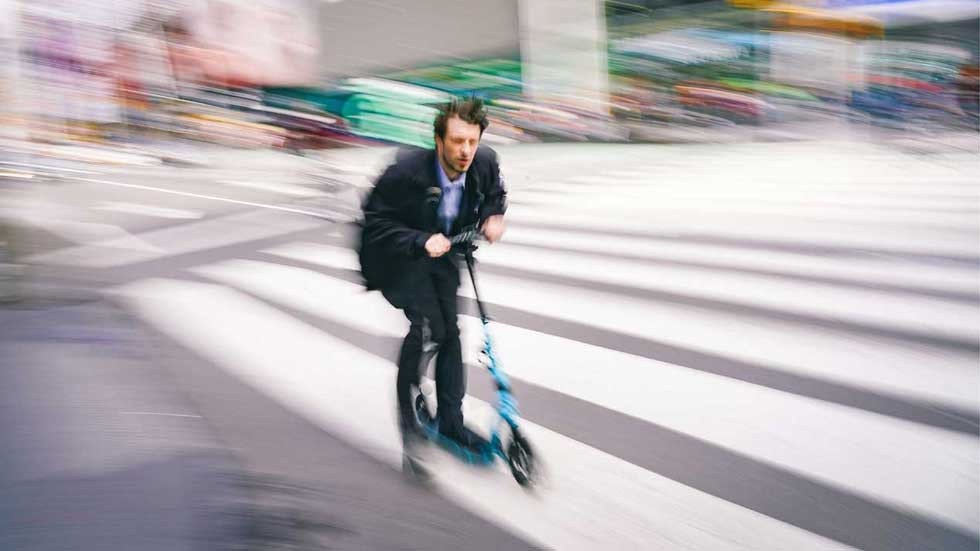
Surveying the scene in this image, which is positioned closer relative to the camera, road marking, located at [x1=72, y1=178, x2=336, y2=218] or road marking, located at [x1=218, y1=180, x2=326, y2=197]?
road marking, located at [x1=72, y1=178, x2=336, y2=218]

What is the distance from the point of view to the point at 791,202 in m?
8.76

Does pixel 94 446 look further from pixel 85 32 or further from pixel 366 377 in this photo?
pixel 85 32

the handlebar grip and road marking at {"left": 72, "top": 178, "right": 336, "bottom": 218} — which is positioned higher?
the handlebar grip

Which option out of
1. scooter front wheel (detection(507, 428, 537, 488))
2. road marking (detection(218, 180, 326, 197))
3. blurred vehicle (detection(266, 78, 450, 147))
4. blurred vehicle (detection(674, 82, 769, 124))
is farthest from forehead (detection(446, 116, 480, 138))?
blurred vehicle (detection(674, 82, 769, 124))

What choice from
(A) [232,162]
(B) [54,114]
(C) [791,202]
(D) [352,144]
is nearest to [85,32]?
(D) [352,144]

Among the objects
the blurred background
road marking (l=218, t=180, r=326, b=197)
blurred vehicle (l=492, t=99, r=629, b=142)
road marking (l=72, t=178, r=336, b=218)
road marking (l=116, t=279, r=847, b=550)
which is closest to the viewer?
road marking (l=116, t=279, r=847, b=550)

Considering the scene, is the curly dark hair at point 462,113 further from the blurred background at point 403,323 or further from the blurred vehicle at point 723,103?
the blurred vehicle at point 723,103

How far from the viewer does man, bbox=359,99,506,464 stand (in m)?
2.72

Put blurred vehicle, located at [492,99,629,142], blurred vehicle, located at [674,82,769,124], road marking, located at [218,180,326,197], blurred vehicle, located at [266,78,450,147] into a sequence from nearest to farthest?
1. blurred vehicle, located at [266,78,450,147]
2. road marking, located at [218,180,326,197]
3. blurred vehicle, located at [492,99,629,142]
4. blurred vehicle, located at [674,82,769,124]

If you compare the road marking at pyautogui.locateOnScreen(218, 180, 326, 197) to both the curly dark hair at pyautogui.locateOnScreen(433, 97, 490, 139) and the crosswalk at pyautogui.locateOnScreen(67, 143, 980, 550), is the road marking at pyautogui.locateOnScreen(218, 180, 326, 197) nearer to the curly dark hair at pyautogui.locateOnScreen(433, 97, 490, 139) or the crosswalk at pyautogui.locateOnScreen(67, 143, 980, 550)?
the crosswalk at pyautogui.locateOnScreen(67, 143, 980, 550)

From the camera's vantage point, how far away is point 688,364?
3.98 metres

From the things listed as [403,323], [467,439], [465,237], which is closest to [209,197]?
[403,323]

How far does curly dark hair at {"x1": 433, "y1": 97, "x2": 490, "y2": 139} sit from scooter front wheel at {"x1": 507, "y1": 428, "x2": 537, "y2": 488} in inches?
43.2

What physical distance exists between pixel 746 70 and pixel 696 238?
10.5 m
